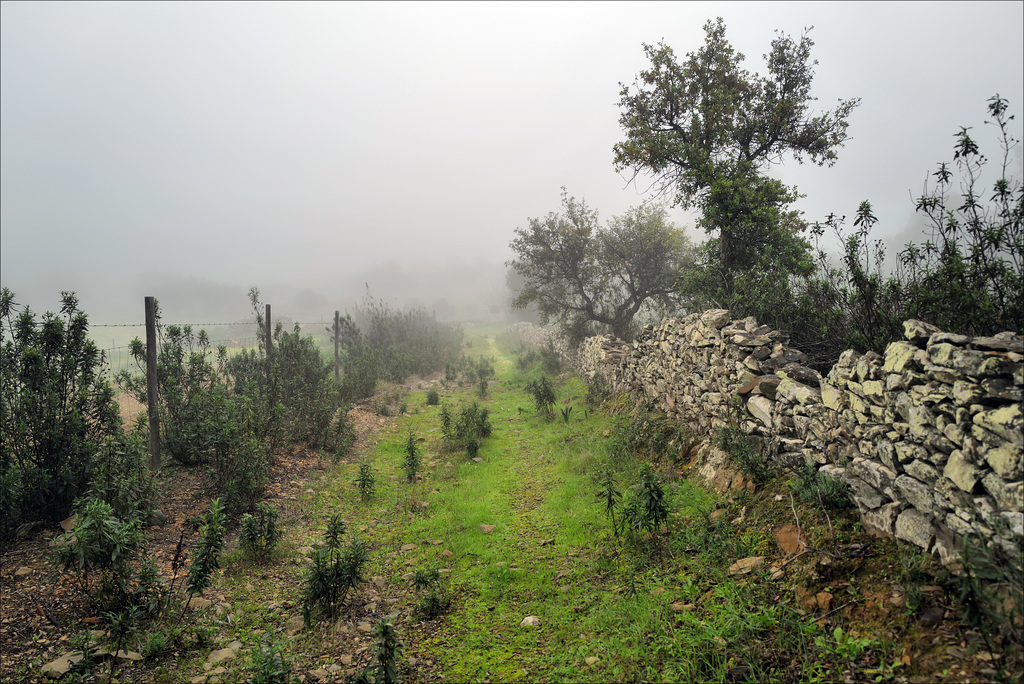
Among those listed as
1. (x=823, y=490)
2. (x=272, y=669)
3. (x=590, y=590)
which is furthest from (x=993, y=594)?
(x=272, y=669)

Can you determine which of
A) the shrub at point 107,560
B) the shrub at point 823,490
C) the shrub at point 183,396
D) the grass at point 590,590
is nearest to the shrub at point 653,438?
the grass at point 590,590

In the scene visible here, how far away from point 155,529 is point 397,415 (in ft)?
27.6

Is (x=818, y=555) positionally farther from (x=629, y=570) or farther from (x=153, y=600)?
(x=153, y=600)

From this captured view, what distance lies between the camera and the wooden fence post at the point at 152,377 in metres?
7.88

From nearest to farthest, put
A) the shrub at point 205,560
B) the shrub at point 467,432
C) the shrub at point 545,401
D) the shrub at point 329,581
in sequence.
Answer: the shrub at point 205,560, the shrub at point 329,581, the shrub at point 467,432, the shrub at point 545,401

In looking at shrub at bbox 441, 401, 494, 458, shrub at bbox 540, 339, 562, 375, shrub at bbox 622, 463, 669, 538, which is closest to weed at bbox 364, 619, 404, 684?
shrub at bbox 622, 463, 669, 538

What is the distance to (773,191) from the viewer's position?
1220 cm

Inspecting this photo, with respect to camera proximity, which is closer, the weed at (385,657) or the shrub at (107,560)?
the weed at (385,657)

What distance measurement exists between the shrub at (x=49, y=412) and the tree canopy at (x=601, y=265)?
16.5m

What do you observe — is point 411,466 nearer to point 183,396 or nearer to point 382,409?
point 183,396

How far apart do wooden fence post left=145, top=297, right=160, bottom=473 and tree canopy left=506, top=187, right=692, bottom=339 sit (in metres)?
15.1

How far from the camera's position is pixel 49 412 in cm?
606

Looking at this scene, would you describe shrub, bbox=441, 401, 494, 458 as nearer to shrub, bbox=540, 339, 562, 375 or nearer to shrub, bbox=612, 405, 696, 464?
shrub, bbox=612, 405, 696, 464

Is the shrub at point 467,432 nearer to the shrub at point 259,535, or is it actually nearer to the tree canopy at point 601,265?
the shrub at point 259,535
